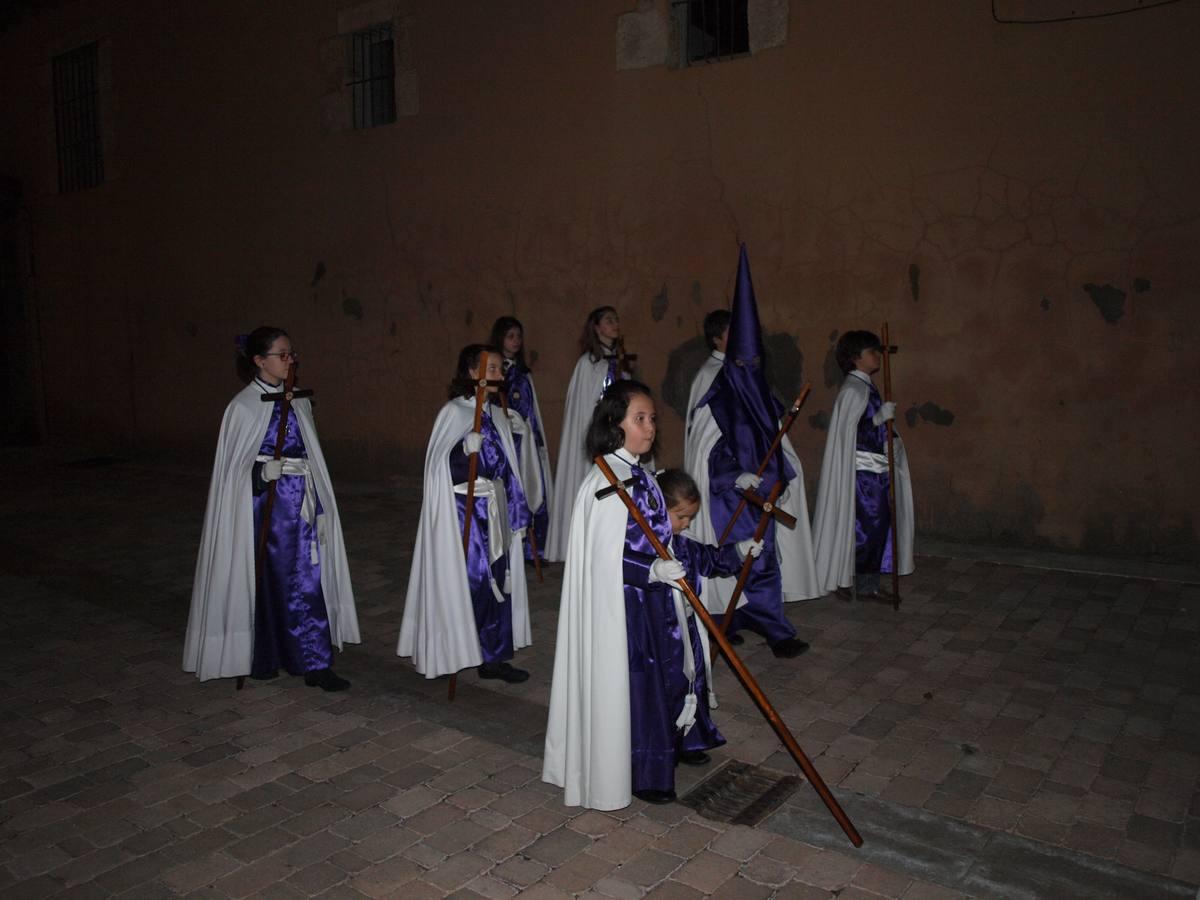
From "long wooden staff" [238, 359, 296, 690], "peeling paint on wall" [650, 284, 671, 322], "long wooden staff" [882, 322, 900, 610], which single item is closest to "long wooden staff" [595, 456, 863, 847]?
"long wooden staff" [238, 359, 296, 690]

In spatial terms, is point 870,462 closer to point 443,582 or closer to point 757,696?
point 443,582

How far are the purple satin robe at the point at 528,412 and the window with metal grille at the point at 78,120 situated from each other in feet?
35.1

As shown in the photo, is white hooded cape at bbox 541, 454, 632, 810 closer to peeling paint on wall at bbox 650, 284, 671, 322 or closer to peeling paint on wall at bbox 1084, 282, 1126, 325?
peeling paint on wall at bbox 1084, 282, 1126, 325

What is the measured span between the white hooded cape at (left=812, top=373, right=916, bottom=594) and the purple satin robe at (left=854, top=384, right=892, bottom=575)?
5 cm

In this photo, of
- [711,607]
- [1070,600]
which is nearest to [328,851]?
[711,607]

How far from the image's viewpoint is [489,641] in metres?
5.44

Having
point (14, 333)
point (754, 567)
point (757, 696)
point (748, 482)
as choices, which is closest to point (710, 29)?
point (748, 482)

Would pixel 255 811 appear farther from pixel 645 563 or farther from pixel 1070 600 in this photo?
pixel 1070 600

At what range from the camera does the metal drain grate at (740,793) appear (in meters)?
3.96

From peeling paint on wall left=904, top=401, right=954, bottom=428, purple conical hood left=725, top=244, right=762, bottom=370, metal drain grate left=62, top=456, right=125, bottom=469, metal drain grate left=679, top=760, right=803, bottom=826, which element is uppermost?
purple conical hood left=725, top=244, right=762, bottom=370

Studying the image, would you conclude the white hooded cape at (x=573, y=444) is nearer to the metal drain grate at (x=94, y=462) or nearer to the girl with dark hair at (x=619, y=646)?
the girl with dark hair at (x=619, y=646)

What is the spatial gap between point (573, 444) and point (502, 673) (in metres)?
2.99

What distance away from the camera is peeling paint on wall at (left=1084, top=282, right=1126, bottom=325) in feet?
23.7

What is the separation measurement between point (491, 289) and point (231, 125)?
5.07 meters
